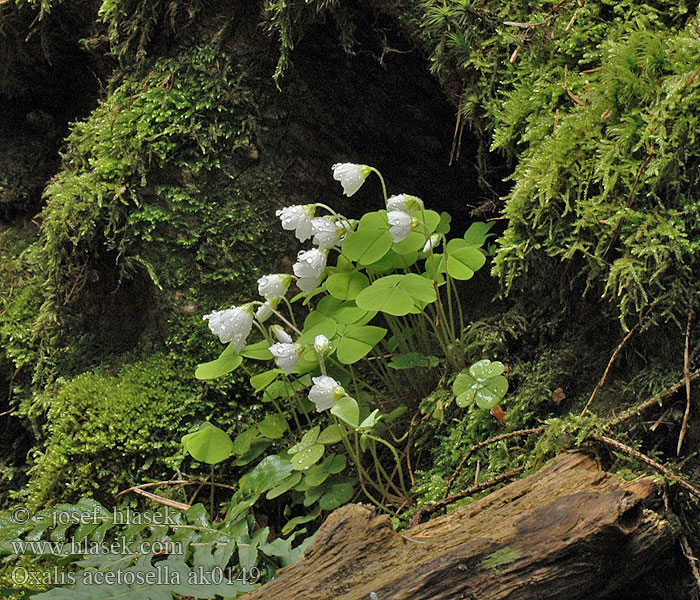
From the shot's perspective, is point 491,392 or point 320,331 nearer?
point 491,392

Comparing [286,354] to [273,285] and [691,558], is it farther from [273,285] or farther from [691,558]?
[691,558]

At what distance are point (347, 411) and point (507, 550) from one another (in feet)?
1.96

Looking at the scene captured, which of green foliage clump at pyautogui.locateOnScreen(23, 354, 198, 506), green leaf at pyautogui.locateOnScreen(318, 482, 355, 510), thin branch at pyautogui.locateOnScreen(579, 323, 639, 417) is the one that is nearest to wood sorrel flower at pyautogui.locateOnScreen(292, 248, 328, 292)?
green leaf at pyautogui.locateOnScreen(318, 482, 355, 510)

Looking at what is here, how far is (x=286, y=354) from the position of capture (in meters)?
1.92

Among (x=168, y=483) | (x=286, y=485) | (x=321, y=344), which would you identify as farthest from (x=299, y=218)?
(x=168, y=483)

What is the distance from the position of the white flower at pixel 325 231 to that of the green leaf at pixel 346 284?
0.41 ft

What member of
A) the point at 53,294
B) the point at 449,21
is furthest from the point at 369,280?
the point at 53,294

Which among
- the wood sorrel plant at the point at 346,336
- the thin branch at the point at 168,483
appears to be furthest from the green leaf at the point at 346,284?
the thin branch at the point at 168,483

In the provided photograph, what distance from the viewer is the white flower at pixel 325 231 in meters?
2.03

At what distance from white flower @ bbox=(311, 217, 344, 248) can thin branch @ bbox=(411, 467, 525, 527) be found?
2.95 ft

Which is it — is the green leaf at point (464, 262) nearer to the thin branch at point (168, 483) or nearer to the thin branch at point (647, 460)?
the thin branch at point (647, 460)

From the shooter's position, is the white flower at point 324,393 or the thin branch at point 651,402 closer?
the thin branch at point 651,402

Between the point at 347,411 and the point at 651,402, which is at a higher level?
the point at 347,411

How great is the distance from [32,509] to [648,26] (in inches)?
107
